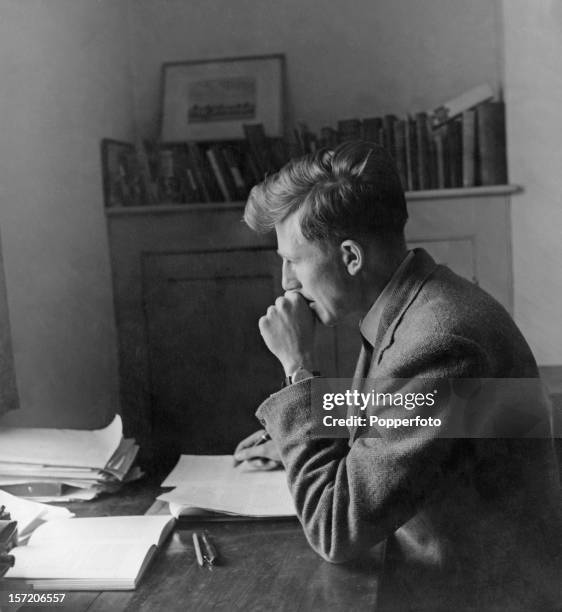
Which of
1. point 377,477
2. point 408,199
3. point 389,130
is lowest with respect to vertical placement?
point 377,477

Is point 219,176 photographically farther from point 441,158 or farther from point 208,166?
point 441,158

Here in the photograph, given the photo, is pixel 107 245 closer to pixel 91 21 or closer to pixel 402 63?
pixel 91 21

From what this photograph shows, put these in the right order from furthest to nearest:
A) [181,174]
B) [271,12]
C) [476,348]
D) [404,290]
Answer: [181,174] < [271,12] < [404,290] < [476,348]

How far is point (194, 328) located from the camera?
1.34m

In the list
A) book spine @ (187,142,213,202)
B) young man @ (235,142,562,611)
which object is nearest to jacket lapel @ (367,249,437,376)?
young man @ (235,142,562,611)

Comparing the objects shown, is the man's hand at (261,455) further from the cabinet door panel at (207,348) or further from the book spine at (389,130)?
the book spine at (389,130)

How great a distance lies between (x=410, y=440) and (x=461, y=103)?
20.9 inches

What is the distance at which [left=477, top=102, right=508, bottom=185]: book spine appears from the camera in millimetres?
967

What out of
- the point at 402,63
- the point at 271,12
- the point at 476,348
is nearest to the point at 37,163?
the point at 271,12

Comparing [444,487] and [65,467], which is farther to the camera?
[65,467]

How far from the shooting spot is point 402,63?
103cm

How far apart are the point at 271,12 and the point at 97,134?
0.37 meters

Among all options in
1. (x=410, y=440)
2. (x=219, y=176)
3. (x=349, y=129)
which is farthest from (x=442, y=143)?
(x=410, y=440)

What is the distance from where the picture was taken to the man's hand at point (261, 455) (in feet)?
3.53
